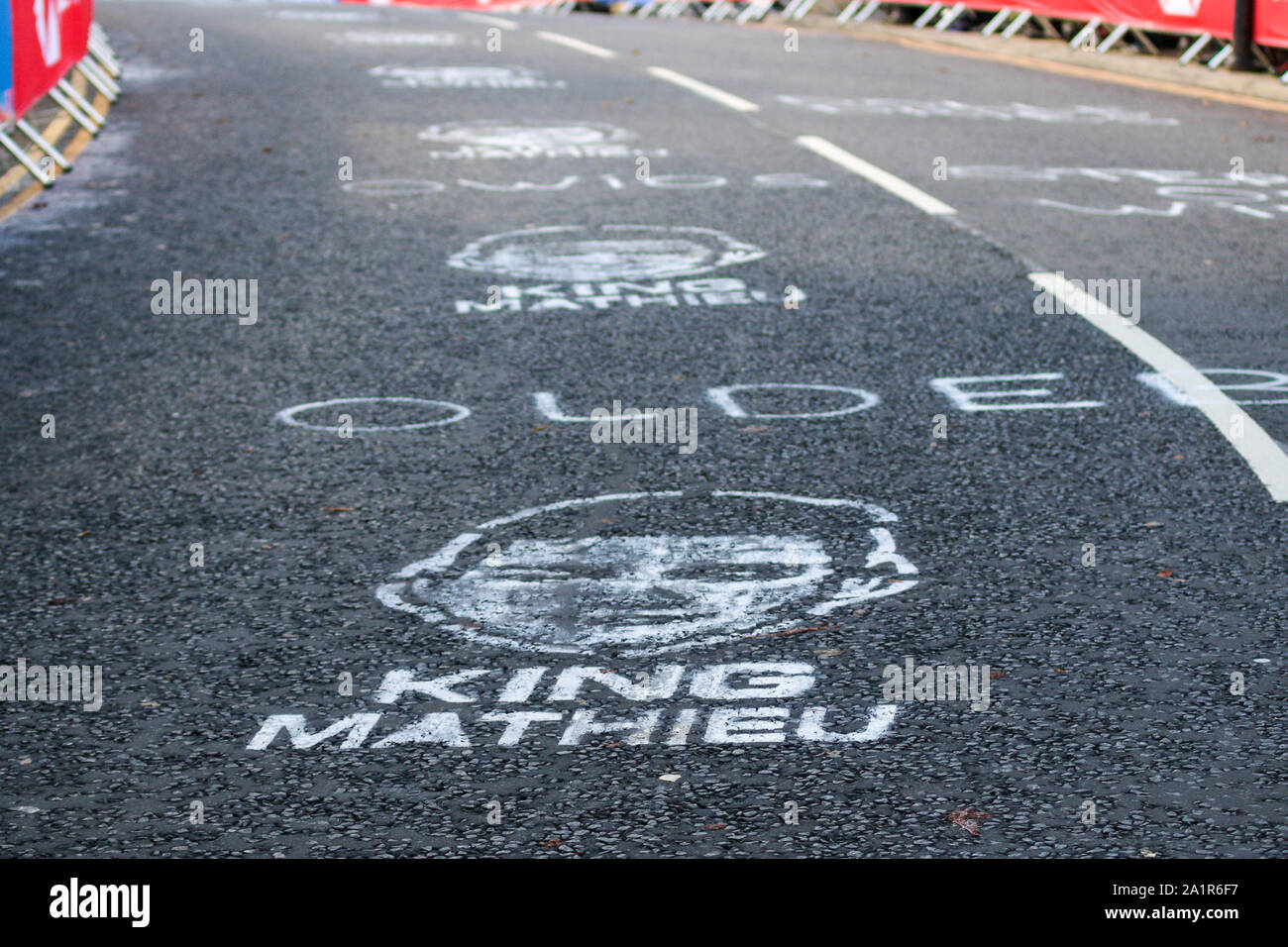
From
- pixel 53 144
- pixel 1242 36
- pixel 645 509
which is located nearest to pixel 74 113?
pixel 53 144

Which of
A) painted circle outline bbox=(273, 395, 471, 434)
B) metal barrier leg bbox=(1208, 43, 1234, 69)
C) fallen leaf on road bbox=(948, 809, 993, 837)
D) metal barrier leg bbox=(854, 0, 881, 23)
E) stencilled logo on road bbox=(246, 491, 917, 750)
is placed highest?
metal barrier leg bbox=(854, 0, 881, 23)

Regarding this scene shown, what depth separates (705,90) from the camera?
16328mm

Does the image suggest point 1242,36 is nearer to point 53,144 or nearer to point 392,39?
point 392,39

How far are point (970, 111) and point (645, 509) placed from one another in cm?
1017

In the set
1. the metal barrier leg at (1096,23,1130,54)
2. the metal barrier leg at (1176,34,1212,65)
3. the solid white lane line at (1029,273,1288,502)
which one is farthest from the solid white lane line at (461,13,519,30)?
the solid white lane line at (1029,273,1288,502)

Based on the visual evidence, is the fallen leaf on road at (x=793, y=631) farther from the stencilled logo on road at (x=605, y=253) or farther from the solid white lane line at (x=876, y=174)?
the solid white lane line at (x=876, y=174)

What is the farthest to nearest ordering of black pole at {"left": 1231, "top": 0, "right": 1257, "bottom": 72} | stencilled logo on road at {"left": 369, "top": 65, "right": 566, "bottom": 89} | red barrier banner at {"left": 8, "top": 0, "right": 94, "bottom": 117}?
black pole at {"left": 1231, "top": 0, "right": 1257, "bottom": 72} → stencilled logo on road at {"left": 369, "top": 65, "right": 566, "bottom": 89} → red barrier banner at {"left": 8, "top": 0, "right": 94, "bottom": 117}

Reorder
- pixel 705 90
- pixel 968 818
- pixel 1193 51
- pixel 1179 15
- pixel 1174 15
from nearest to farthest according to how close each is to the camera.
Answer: pixel 968 818
pixel 705 90
pixel 1193 51
pixel 1179 15
pixel 1174 15

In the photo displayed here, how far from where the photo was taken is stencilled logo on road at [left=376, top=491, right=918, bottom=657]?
482cm

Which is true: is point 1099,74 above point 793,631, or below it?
above

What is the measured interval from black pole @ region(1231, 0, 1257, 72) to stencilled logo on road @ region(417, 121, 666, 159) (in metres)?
6.65

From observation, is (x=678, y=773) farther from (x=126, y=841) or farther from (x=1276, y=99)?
(x=1276, y=99)

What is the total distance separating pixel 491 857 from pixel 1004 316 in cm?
508

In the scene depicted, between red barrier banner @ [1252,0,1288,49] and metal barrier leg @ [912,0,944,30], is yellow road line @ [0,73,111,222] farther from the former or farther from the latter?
metal barrier leg @ [912,0,944,30]
